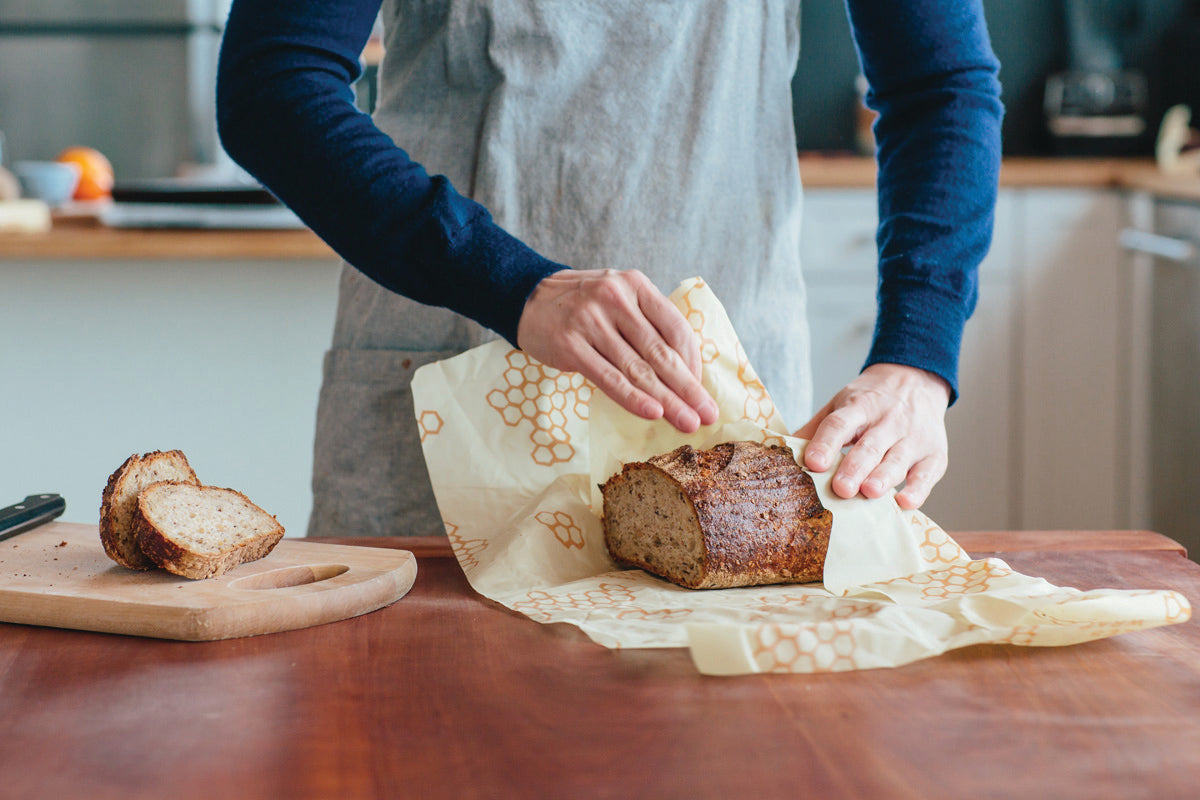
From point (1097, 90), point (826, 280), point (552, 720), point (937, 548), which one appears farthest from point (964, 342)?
point (552, 720)

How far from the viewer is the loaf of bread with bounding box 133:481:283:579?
84 centimetres

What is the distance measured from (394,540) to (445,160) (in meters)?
0.37

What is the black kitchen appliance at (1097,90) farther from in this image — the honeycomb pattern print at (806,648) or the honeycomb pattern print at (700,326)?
the honeycomb pattern print at (806,648)

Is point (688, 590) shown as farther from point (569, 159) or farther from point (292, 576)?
point (569, 159)

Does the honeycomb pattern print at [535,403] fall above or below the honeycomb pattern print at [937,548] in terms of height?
above

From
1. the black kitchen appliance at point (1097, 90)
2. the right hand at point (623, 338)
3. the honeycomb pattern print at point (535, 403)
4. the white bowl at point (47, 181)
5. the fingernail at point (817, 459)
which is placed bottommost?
the fingernail at point (817, 459)

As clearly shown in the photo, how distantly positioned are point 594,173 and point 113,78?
2.91 metres

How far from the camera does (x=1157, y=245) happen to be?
2.46 metres

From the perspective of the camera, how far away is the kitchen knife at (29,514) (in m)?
0.95

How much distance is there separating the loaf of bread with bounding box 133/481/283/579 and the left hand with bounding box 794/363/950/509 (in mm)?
429

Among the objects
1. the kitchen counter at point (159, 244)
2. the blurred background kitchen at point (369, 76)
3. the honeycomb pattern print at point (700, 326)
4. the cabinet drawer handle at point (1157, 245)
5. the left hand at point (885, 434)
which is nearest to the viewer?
the left hand at point (885, 434)

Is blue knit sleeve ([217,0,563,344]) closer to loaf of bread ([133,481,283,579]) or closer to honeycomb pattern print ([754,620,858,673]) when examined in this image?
loaf of bread ([133,481,283,579])

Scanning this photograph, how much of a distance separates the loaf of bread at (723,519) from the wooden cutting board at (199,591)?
0.18 m

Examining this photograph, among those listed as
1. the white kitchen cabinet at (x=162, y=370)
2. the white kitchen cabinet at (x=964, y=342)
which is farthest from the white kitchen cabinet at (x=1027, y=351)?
the white kitchen cabinet at (x=162, y=370)
